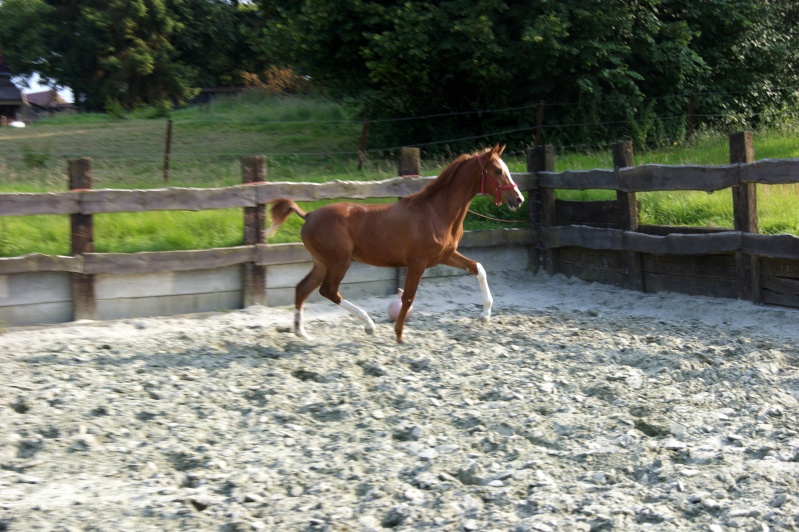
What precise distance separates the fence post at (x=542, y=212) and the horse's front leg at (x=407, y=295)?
3.01m

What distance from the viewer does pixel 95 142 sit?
20094mm

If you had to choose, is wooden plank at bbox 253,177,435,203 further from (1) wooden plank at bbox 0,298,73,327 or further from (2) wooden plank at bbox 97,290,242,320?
(1) wooden plank at bbox 0,298,73,327

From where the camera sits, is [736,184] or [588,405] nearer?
[588,405]

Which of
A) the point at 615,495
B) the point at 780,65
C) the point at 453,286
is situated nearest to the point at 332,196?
the point at 453,286

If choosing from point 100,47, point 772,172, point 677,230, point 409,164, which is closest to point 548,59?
point 409,164

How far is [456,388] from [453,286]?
3797mm

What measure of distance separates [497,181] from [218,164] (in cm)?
925

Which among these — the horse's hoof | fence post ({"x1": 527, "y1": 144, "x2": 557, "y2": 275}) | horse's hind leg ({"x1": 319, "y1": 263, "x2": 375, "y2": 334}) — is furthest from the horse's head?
fence post ({"x1": 527, "y1": 144, "x2": 557, "y2": 275})

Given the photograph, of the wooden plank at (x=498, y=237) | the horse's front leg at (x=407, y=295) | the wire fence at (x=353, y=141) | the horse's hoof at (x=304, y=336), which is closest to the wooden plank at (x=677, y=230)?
the wooden plank at (x=498, y=237)

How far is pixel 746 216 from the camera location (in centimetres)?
781

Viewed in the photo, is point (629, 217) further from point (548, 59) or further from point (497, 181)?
point (548, 59)

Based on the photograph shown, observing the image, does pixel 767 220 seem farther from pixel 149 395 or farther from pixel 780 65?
pixel 780 65

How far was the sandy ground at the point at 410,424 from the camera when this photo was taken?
12.8ft

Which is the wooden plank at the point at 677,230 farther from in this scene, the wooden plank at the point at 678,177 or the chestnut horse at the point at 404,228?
the chestnut horse at the point at 404,228
